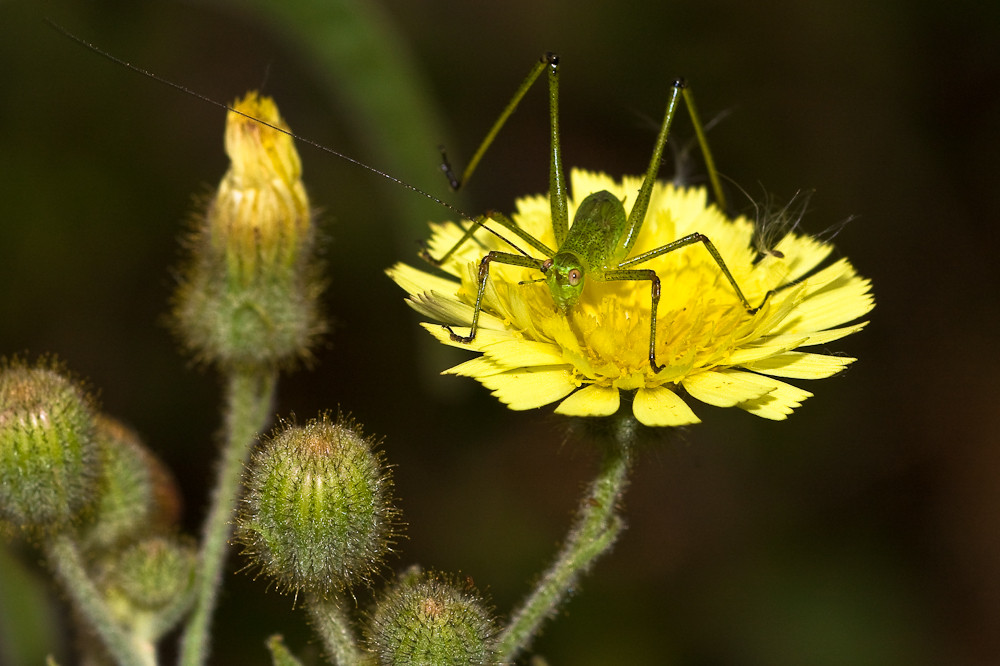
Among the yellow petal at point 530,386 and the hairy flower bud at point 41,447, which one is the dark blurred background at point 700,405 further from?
the yellow petal at point 530,386

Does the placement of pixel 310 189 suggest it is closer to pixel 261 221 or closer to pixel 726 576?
pixel 261 221

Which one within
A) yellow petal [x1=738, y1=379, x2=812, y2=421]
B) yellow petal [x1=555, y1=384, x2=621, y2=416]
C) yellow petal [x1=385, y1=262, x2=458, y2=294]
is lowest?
yellow petal [x1=555, y1=384, x2=621, y2=416]

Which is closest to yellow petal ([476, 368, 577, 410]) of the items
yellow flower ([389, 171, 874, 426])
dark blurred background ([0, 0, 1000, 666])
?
yellow flower ([389, 171, 874, 426])

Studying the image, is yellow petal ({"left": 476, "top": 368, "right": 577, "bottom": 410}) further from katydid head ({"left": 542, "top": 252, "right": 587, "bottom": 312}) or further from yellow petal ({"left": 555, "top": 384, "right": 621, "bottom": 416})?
katydid head ({"left": 542, "top": 252, "right": 587, "bottom": 312})

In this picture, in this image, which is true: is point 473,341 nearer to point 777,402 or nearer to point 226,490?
point 777,402

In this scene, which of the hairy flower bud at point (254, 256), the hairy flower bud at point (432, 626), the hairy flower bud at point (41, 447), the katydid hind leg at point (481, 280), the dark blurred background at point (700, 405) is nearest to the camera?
the hairy flower bud at point (432, 626)

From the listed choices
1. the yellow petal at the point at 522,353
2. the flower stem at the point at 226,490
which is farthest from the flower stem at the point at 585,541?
the flower stem at the point at 226,490
